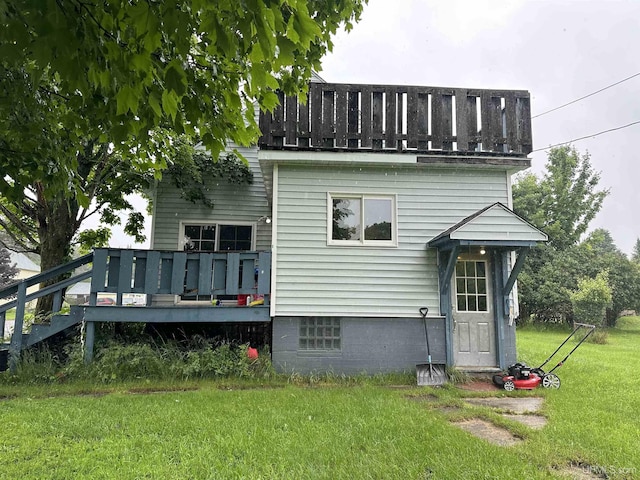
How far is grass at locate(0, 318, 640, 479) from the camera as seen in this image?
3.16 m

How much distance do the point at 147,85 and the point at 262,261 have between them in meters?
4.79

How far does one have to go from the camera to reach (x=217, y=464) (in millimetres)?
3223

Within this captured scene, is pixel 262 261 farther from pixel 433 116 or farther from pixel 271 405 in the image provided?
pixel 433 116

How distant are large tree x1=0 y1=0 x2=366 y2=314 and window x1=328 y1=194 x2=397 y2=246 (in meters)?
3.64

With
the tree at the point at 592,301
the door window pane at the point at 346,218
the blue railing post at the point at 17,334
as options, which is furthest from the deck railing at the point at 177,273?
the tree at the point at 592,301

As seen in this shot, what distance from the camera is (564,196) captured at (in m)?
22.2

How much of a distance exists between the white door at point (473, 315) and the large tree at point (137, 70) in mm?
5051

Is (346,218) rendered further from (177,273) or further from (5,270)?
(5,270)

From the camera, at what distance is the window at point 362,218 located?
7.01 meters

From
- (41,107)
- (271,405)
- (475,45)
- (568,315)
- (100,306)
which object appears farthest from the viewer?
(568,315)

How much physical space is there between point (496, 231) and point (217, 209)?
20.6 feet

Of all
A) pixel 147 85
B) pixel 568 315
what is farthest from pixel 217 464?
pixel 568 315

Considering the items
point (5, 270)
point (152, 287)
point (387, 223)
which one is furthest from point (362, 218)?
point (5, 270)

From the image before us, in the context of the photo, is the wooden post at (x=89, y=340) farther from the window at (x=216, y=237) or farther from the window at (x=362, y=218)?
the window at (x=362, y=218)
